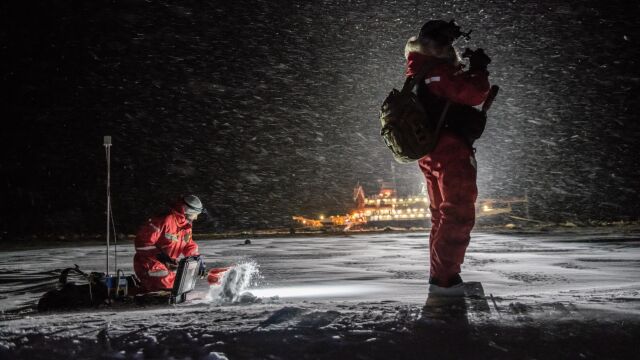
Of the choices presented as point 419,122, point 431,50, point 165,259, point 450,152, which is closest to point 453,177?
point 450,152

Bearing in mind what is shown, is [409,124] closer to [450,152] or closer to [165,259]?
[450,152]

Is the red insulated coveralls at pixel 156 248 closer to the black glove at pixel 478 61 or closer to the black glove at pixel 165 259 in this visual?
the black glove at pixel 165 259

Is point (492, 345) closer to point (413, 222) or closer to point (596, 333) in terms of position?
point (596, 333)

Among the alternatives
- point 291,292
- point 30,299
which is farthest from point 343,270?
point 30,299

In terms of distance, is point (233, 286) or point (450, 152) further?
point (233, 286)

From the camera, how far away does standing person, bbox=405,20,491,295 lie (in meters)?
2.93

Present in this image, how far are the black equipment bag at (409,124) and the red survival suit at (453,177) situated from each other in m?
0.07

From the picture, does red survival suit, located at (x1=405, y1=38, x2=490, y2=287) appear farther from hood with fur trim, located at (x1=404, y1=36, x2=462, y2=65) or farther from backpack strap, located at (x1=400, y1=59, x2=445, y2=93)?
hood with fur trim, located at (x1=404, y1=36, x2=462, y2=65)

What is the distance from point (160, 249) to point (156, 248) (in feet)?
0.15

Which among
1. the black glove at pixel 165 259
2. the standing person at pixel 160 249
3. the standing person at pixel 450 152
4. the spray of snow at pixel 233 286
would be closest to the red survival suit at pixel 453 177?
the standing person at pixel 450 152

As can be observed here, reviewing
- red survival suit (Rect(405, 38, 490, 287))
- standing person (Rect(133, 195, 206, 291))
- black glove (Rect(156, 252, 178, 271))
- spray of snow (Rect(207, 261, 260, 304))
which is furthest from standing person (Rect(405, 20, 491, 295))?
black glove (Rect(156, 252, 178, 271))

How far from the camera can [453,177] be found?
2.96 meters

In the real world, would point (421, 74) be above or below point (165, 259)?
above

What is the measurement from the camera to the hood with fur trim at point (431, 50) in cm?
321
